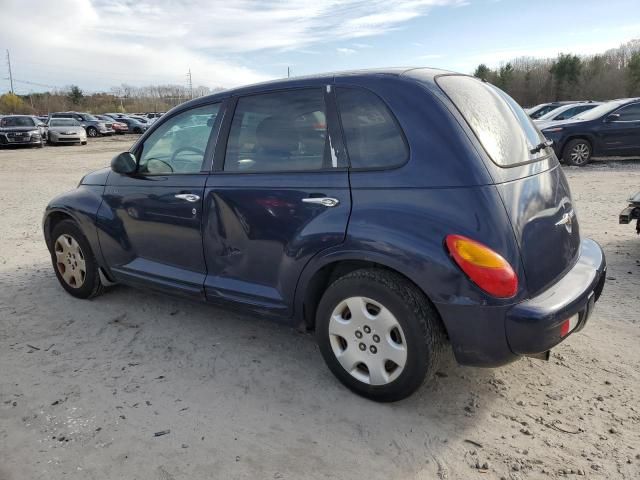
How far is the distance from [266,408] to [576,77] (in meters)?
66.7

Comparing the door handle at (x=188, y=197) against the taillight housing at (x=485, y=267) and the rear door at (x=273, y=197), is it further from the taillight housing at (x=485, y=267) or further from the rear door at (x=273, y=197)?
the taillight housing at (x=485, y=267)

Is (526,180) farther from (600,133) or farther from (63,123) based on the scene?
(63,123)

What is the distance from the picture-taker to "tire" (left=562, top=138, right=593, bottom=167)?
1221 cm

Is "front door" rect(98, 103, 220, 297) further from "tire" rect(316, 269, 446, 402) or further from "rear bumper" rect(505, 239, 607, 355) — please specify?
"rear bumper" rect(505, 239, 607, 355)

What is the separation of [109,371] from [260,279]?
1178mm

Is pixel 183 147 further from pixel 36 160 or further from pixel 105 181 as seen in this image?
pixel 36 160

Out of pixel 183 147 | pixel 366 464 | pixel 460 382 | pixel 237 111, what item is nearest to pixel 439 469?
pixel 366 464

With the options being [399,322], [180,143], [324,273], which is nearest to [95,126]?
[180,143]

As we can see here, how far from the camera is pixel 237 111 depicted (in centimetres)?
341

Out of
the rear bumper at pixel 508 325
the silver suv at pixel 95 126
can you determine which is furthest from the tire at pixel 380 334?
the silver suv at pixel 95 126

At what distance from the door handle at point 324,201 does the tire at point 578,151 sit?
11372 millimetres

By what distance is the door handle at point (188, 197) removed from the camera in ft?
11.3

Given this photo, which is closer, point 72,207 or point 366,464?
point 366,464

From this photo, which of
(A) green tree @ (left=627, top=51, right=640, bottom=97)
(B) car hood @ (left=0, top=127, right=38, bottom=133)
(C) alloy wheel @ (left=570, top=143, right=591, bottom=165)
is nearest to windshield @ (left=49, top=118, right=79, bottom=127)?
(B) car hood @ (left=0, top=127, right=38, bottom=133)
